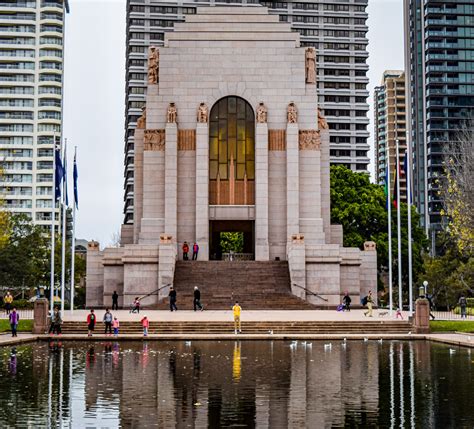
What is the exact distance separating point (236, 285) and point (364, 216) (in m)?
28.1

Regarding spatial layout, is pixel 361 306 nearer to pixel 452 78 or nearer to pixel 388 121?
pixel 452 78

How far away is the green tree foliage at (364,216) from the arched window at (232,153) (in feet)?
56.3

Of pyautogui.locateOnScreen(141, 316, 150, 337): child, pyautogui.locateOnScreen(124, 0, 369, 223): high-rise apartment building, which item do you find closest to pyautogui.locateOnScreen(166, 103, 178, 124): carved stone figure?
pyautogui.locateOnScreen(141, 316, 150, 337): child

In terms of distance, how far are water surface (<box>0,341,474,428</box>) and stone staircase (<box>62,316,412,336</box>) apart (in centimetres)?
620

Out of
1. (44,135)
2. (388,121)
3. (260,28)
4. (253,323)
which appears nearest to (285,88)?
(260,28)

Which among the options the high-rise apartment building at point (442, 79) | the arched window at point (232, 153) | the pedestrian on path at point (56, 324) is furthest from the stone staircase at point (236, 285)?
the high-rise apartment building at point (442, 79)

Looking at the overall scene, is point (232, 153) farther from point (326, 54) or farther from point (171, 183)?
point (326, 54)

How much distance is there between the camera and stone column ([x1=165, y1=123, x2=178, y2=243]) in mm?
64875

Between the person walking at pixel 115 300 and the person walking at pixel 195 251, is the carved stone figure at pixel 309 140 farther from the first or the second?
the person walking at pixel 115 300

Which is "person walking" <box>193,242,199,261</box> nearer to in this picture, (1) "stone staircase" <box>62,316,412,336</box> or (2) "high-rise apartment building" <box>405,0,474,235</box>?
(1) "stone staircase" <box>62,316,412,336</box>

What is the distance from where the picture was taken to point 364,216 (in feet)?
268

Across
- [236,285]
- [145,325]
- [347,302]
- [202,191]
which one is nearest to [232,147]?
[202,191]

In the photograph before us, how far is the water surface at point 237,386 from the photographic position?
18.2 m

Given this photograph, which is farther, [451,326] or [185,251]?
[185,251]
